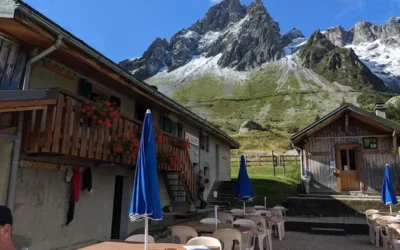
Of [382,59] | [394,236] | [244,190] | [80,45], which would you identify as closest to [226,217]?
[244,190]

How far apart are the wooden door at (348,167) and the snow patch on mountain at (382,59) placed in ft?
414

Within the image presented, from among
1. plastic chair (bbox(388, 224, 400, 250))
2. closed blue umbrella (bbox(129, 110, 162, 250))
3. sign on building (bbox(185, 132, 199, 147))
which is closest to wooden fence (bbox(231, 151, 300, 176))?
sign on building (bbox(185, 132, 199, 147))

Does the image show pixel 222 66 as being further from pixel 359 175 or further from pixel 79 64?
pixel 79 64

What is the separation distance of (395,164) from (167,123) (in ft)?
39.6

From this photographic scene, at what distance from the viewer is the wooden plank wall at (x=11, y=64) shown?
633 centimetres

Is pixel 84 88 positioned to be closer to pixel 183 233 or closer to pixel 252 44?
pixel 183 233

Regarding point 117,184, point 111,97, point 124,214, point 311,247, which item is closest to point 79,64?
point 111,97

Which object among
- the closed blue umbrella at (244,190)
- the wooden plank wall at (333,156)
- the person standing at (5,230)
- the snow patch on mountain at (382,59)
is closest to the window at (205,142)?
the wooden plank wall at (333,156)

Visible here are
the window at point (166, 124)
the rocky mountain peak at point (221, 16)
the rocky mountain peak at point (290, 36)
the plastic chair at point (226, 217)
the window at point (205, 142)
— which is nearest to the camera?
the plastic chair at point (226, 217)

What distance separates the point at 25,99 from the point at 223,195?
15033mm

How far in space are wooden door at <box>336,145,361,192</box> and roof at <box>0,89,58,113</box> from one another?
15270 mm

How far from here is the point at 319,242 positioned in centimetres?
1077

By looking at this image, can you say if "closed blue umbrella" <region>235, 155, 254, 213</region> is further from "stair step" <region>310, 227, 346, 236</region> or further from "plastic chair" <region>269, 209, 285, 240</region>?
"stair step" <region>310, 227, 346, 236</region>

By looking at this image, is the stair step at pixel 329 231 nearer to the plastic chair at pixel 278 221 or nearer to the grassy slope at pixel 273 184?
the plastic chair at pixel 278 221
